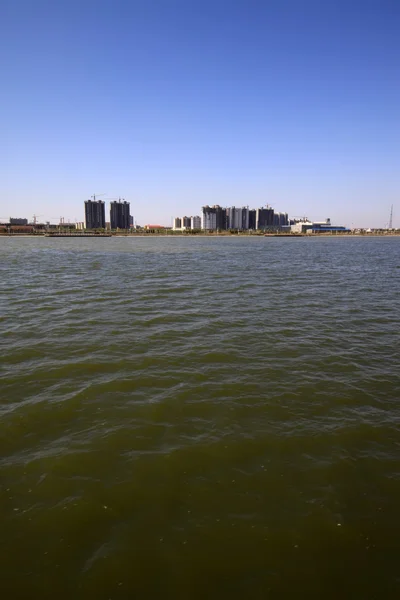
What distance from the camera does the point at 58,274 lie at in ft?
101

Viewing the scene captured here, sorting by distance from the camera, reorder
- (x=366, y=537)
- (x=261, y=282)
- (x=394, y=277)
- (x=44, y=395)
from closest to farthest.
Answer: (x=366, y=537) < (x=44, y=395) < (x=261, y=282) < (x=394, y=277)

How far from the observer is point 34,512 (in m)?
4.92

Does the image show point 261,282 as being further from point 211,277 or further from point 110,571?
point 110,571

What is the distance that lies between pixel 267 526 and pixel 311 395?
4.08 m

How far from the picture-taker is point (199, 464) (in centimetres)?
595

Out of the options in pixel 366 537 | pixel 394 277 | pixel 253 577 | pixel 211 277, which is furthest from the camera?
pixel 394 277

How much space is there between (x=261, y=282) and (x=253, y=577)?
23398 mm

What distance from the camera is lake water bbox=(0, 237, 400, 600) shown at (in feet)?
13.7

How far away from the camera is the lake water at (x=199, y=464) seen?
13.7 ft

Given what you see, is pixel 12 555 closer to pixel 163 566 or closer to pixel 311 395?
pixel 163 566

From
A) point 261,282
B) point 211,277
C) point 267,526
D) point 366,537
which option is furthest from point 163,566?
point 211,277

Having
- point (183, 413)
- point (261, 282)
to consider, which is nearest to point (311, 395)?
point (183, 413)

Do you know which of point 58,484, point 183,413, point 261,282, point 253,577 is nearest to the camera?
point 253,577

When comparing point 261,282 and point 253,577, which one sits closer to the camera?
point 253,577
